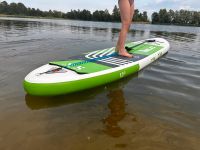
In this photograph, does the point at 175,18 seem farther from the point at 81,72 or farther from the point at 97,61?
the point at 81,72

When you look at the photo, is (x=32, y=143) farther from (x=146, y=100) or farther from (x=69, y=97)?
(x=146, y=100)

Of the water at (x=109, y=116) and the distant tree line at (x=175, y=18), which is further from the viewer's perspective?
the distant tree line at (x=175, y=18)

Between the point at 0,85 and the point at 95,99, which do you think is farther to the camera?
the point at 0,85

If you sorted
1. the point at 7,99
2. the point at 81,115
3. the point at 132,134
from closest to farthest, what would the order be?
the point at 132,134 → the point at 81,115 → the point at 7,99

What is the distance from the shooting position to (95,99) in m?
4.00

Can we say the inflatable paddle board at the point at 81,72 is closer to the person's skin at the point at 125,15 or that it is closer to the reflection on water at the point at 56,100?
the reflection on water at the point at 56,100

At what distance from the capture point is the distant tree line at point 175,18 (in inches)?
2753

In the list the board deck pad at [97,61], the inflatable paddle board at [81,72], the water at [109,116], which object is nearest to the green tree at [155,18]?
the board deck pad at [97,61]

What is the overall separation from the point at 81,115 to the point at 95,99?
2.17ft

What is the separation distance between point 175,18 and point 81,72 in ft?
253

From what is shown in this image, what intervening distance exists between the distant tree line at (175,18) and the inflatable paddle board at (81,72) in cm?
7099

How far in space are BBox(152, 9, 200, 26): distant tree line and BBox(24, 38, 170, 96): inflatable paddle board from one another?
233 feet

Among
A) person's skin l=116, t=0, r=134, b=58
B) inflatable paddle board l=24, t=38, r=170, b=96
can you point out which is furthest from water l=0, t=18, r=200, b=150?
person's skin l=116, t=0, r=134, b=58

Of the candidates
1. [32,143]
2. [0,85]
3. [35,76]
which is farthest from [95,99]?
[0,85]
